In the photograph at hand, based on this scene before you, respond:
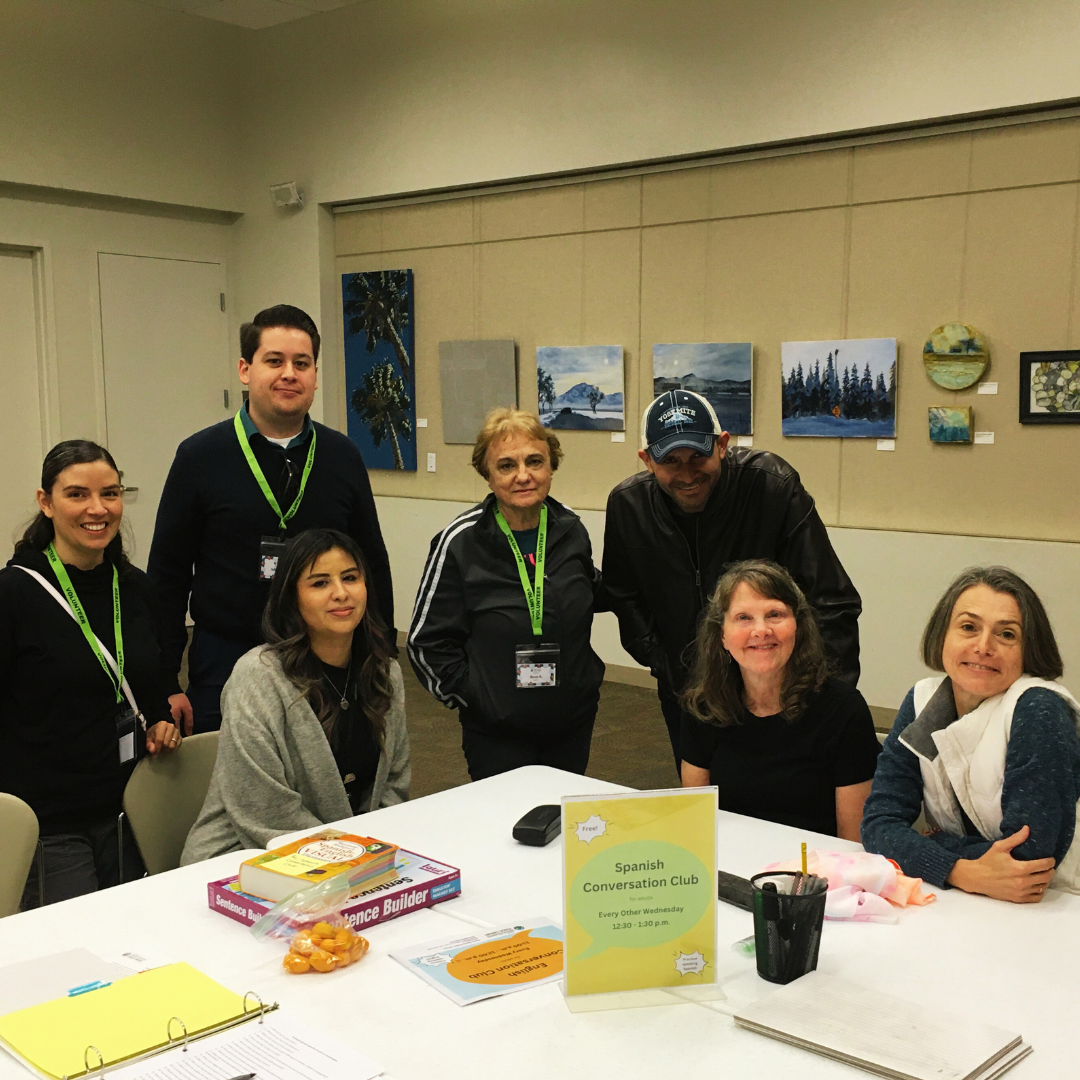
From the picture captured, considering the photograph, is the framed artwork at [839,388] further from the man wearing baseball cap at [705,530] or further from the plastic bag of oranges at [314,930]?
the plastic bag of oranges at [314,930]

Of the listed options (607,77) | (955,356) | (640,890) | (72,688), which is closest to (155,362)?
(607,77)

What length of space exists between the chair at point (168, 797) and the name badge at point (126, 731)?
220 millimetres

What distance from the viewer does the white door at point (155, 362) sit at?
8227mm

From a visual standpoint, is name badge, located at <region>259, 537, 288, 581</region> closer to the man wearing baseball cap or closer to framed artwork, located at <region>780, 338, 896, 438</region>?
the man wearing baseball cap

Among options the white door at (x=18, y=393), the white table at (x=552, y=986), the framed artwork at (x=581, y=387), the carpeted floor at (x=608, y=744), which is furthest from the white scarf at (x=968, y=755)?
the white door at (x=18, y=393)

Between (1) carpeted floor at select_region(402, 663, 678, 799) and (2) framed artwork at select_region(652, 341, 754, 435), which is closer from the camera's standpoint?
(1) carpeted floor at select_region(402, 663, 678, 799)

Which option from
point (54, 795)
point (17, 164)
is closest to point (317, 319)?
point (17, 164)

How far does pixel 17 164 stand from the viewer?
742 cm

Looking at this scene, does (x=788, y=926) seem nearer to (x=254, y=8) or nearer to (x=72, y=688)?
(x=72, y=688)

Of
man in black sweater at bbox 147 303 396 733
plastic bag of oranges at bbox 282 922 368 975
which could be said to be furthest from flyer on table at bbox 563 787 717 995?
man in black sweater at bbox 147 303 396 733

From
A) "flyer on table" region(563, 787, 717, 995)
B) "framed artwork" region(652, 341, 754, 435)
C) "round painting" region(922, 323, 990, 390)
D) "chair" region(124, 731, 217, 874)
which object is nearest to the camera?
"flyer on table" region(563, 787, 717, 995)

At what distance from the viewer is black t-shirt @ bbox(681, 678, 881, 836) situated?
A: 7.83 ft

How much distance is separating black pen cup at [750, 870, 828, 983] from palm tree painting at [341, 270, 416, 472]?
6530 mm

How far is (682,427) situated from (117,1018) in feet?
5.85
